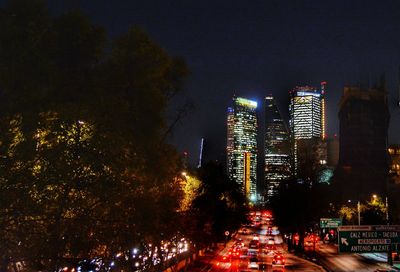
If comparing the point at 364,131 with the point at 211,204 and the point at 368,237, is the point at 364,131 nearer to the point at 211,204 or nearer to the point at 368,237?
the point at 211,204

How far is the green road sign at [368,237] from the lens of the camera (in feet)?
103

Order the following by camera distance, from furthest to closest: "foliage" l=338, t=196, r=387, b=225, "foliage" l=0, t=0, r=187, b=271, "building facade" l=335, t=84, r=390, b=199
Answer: "building facade" l=335, t=84, r=390, b=199 → "foliage" l=338, t=196, r=387, b=225 → "foliage" l=0, t=0, r=187, b=271

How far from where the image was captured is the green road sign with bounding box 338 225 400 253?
103ft

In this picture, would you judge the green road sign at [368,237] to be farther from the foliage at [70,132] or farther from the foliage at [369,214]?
the foliage at [369,214]

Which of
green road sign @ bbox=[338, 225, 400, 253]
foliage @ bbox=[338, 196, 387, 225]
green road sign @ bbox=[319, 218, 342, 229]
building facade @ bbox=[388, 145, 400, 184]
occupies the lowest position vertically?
green road sign @ bbox=[338, 225, 400, 253]

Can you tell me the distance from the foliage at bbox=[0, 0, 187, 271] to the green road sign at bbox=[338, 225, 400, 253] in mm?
18744

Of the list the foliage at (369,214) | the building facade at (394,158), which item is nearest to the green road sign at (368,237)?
the foliage at (369,214)

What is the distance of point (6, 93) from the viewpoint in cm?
1145

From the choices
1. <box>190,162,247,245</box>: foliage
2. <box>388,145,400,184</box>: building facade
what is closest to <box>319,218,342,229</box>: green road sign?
<box>190,162,247,245</box>: foliage

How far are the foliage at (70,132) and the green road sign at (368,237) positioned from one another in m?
18.7

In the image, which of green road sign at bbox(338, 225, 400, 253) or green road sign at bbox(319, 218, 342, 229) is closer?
green road sign at bbox(338, 225, 400, 253)

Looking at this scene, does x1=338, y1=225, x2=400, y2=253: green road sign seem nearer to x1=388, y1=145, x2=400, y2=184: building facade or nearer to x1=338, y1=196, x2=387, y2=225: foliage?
x1=338, y1=196, x2=387, y2=225: foliage

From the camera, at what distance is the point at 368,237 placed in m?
31.6

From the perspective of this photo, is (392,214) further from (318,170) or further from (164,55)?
(164,55)
